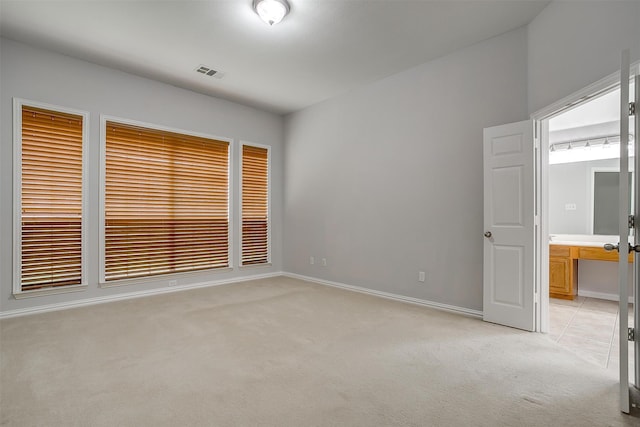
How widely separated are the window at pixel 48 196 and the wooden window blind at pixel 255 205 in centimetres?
239

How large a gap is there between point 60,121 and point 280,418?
4.33m

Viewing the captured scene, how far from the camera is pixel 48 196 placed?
12.6 feet

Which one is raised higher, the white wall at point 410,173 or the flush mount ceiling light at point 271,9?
the flush mount ceiling light at point 271,9

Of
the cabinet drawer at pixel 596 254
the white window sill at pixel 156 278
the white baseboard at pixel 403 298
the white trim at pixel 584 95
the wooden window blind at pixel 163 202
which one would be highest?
the white trim at pixel 584 95

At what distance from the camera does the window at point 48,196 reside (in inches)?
145

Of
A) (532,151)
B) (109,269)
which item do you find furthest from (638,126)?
(109,269)

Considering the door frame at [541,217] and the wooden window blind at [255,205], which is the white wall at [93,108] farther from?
the door frame at [541,217]

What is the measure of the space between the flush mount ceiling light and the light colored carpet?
302cm

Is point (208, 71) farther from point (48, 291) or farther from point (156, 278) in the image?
point (48, 291)

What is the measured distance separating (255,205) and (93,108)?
2.77m

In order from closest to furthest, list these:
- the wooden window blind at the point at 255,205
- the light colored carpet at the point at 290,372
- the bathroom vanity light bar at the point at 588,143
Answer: the light colored carpet at the point at 290,372
the bathroom vanity light bar at the point at 588,143
the wooden window blind at the point at 255,205

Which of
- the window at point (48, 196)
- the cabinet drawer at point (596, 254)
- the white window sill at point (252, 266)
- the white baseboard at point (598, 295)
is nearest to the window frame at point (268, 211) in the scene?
the white window sill at point (252, 266)

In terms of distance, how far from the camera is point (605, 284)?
182 inches

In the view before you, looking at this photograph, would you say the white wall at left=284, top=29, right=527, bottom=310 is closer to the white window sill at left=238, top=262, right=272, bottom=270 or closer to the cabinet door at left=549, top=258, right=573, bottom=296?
the white window sill at left=238, top=262, right=272, bottom=270
